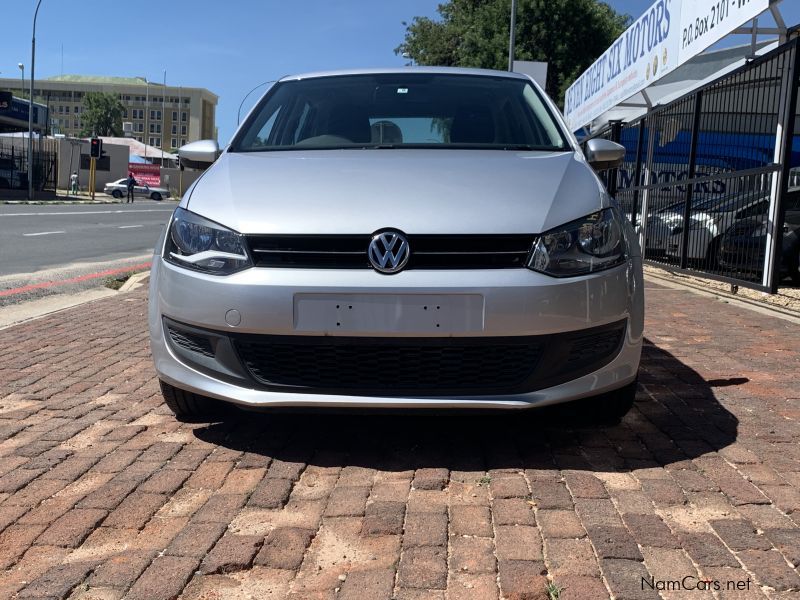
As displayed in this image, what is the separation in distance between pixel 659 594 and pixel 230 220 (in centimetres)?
188

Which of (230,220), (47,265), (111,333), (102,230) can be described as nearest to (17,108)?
(102,230)

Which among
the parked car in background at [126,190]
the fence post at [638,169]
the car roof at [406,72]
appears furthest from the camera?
the parked car in background at [126,190]

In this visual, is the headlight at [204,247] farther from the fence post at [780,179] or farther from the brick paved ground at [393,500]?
the fence post at [780,179]

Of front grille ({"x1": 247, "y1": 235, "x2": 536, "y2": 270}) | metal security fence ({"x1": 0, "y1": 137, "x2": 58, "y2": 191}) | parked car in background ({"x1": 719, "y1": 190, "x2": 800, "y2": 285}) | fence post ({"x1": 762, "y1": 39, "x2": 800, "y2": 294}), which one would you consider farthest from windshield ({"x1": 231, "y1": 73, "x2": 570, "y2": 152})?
metal security fence ({"x1": 0, "y1": 137, "x2": 58, "y2": 191})

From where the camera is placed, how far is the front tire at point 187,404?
3461 mm

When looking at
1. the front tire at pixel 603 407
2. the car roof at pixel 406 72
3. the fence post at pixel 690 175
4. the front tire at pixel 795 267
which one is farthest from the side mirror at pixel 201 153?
the fence post at pixel 690 175

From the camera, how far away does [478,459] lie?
10.3 feet

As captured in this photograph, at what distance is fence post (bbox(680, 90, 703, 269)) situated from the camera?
31.5 feet

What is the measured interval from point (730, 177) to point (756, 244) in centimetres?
99

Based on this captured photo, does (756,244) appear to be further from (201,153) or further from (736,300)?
(201,153)

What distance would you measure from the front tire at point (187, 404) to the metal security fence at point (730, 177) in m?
5.67

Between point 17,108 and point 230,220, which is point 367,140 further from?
point 17,108

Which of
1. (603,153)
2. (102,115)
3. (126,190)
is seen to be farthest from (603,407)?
(102,115)

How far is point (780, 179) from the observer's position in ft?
24.4
